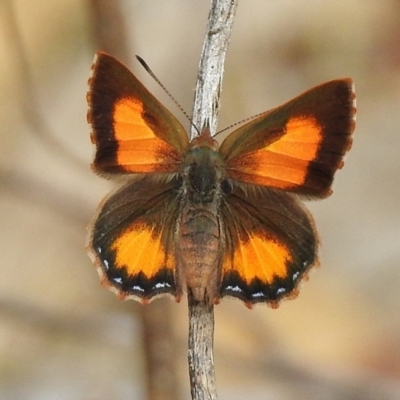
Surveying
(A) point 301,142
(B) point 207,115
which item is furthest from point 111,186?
(A) point 301,142

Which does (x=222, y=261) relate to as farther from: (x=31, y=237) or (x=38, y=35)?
(x=38, y=35)

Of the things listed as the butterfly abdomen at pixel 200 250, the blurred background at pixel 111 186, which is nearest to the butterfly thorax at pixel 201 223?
the butterfly abdomen at pixel 200 250

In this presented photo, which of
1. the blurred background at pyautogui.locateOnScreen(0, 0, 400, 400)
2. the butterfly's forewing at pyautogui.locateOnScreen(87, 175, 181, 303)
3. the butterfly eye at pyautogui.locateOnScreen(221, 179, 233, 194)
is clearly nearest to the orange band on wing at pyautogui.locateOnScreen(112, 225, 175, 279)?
the butterfly's forewing at pyautogui.locateOnScreen(87, 175, 181, 303)

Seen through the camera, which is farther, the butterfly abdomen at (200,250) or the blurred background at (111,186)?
the blurred background at (111,186)

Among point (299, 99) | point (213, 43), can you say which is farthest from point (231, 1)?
point (299, 99)

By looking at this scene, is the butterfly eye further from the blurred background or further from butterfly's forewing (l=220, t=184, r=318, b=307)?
the blurred background

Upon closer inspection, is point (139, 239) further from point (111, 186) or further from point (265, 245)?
Answer: point (111, 186)

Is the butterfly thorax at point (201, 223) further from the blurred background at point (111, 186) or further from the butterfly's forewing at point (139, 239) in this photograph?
the blurred background at point (111, 186)
